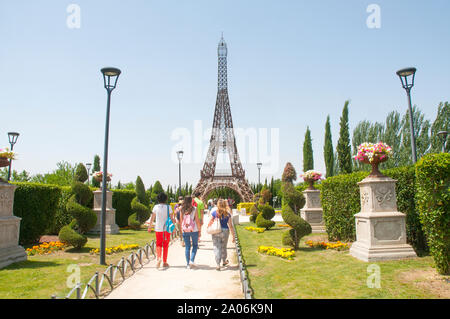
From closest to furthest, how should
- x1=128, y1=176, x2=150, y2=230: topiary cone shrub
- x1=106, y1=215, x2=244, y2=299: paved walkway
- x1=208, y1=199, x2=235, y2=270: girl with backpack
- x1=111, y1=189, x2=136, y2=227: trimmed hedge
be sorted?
1. x1=106, y1=215, x2=244, y2=299: paved walkway
2. x1=208, y1=199, x2=235, y2=270: girl with backpack
3. x1=128, y1=176, x2=150, y2=230: topiary cone shrub
4. x1=111, y1=189, x2=136, y2=227: trimmed hedge

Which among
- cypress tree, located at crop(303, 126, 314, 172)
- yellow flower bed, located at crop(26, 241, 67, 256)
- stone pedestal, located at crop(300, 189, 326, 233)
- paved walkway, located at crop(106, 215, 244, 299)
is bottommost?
yellow flower bed, located at crop(26, 241, 67, 256)

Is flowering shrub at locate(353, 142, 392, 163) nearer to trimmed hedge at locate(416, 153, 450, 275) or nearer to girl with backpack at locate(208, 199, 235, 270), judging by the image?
trimmed hedge at locate(416, 153, 450, 275)

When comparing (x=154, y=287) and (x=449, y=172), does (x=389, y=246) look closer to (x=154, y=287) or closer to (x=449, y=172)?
(x=449, y=172)

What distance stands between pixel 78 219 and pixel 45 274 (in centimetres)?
395

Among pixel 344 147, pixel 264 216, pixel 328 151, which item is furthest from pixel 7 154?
pixel 328 151

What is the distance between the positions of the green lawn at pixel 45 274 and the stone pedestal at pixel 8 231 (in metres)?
0.21

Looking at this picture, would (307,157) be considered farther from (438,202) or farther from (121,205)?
(438,202)

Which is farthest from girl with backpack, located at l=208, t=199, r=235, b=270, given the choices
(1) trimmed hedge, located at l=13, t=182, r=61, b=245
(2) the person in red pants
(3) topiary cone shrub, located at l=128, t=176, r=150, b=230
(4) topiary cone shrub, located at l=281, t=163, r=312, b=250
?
(3) topiary cone shrub, located at l=128, t=176, r=150, b=230

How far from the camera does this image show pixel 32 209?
1024 centimetres

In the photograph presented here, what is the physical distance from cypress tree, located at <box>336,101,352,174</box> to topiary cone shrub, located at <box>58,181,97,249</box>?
616 inches

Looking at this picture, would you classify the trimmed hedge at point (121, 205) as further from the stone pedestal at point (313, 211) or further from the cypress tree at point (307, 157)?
the cypress tree at point (307, 157)

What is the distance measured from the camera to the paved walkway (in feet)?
16.1

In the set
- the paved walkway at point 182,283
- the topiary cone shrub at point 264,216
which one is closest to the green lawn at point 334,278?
the paved walkway at point 182,283
